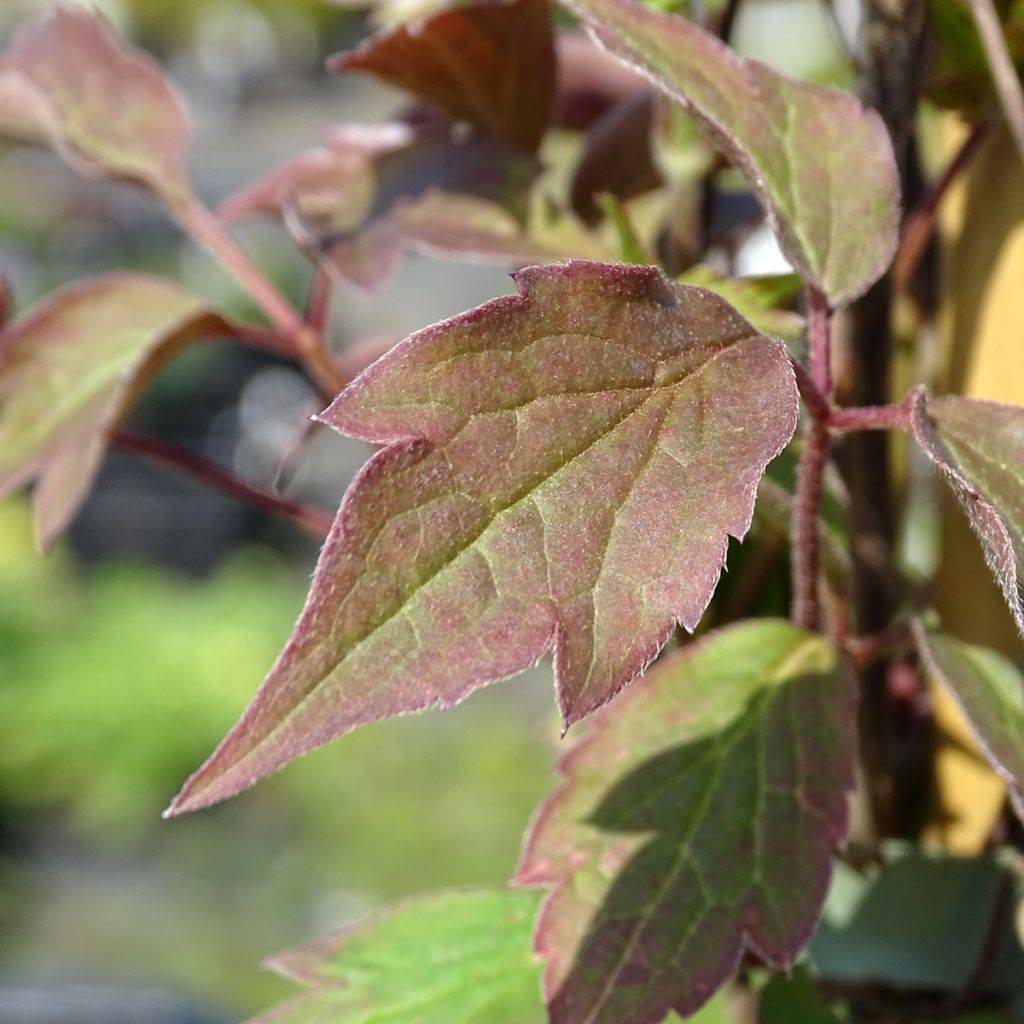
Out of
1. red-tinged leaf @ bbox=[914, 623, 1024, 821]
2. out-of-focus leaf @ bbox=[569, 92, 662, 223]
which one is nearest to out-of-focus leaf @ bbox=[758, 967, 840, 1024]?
red-tinged leaf @ bbox=[914, 623, 1024, 821]

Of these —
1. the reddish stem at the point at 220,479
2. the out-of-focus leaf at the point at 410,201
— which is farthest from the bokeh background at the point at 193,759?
the out-of-focus leaf at the point at 410,201

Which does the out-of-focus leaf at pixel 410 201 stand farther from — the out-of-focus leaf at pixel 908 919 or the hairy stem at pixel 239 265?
the out-of-focus leaf at pixel 908 919

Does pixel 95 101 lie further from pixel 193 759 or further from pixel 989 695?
pixel 193 759

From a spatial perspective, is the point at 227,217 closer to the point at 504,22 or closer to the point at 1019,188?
the point at 504,22

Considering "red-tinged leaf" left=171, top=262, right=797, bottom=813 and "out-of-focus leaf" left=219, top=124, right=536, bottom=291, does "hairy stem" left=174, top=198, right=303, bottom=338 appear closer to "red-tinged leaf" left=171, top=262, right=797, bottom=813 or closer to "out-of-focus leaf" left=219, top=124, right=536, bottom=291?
"out-of-focus leaf" left=219, top=124, right=536, bottom=291

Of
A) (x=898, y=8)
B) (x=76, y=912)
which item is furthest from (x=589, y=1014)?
(x=76, y=912)

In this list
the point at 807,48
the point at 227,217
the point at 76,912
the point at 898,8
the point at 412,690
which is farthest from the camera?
the point at 807,48

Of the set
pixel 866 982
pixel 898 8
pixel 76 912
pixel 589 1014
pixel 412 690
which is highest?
pixel 898 8
